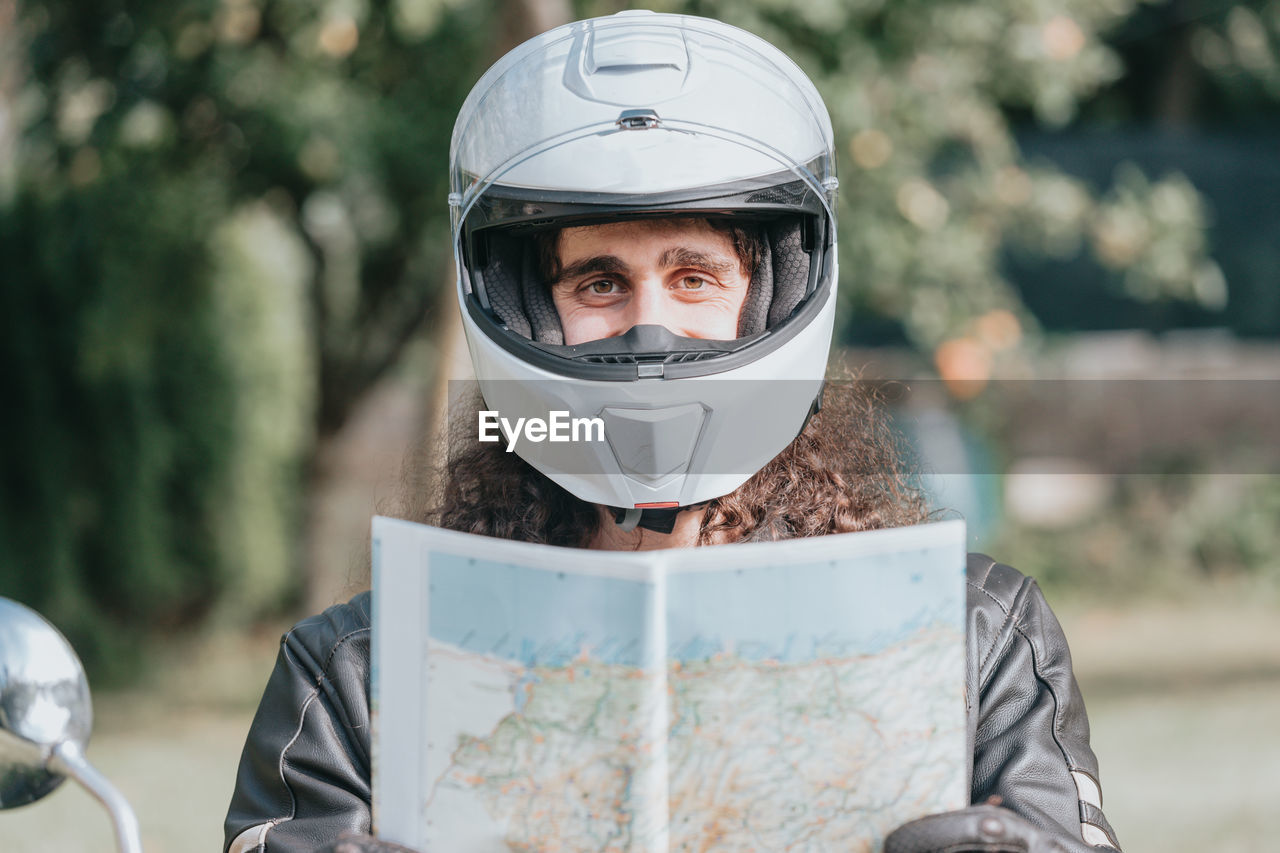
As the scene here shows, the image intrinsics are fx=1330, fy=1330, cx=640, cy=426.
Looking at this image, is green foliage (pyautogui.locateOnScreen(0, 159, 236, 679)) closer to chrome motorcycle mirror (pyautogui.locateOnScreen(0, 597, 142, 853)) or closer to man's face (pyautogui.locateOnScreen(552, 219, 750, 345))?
man's face (pyautogui.locateOnScreen(552, 219, 750, 345))

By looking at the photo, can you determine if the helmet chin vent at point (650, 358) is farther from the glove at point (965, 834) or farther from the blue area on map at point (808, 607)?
the glove at point (965, 834)

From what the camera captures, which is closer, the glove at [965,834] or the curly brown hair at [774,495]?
the glove at [965,834]

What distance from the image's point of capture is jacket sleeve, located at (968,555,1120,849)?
149 centimetres

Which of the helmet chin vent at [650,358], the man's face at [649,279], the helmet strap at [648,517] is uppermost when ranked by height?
the man's face at [649,279]

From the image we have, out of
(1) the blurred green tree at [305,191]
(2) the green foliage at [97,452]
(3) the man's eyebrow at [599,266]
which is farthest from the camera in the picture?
(2) the green foliage at [97,452]

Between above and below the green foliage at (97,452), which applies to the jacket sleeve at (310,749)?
below

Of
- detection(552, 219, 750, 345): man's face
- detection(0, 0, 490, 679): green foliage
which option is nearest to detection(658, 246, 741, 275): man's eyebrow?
detection(552, 219, 750, 345): man's face

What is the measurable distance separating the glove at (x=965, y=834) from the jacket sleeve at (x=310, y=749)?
0.65 metres

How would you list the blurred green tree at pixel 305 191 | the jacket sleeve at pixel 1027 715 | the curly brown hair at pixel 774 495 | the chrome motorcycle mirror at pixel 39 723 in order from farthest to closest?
the blurred green tree at pixel 305 191 < the curly brown hair at pixel 774 495 < the jacket sleeve at pixel 1027 715 < the chrome motorcycle mirror at pixel 39 723

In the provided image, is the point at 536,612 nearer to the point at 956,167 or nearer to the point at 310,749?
the point at 310,749

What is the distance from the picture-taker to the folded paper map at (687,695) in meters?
1.16

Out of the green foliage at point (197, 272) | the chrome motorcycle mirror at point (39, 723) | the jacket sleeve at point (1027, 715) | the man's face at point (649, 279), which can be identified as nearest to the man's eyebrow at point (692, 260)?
the man's face at point (649, 279)

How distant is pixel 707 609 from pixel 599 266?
1.85 feet

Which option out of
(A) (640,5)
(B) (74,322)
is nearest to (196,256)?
(B) (74,322)
